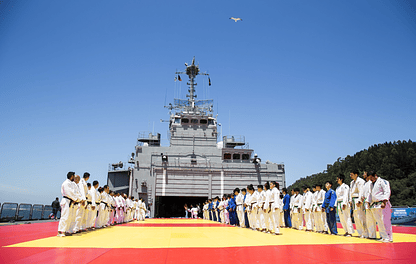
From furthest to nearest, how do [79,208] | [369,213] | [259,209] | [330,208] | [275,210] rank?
[259,209] → [275,210] → [330,208] → [79,208] → [369,213]

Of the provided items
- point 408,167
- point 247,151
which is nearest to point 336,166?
point 408,167

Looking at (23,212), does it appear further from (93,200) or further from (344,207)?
(344,207)

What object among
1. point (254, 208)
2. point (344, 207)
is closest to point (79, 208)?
point (254, 208)

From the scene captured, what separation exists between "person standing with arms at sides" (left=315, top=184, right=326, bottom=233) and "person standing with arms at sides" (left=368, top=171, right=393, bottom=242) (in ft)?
8.71

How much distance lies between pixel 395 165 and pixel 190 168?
3793cm

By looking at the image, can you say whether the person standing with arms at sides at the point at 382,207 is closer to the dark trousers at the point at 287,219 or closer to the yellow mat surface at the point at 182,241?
the yellow mat surface at the point at 182,241

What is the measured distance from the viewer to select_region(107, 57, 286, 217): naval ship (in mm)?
28891

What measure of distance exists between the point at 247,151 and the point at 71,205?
25457mm

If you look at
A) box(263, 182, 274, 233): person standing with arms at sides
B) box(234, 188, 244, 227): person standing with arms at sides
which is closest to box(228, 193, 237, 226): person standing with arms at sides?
box(234, 188, 244, 227): person standing with arms at sides

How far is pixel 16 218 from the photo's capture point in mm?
13914

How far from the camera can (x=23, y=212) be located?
14547 mm

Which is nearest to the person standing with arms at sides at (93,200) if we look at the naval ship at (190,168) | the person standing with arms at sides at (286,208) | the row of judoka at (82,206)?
the row of judoka at (82,206)

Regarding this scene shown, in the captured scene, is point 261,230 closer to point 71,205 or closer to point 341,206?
point 341,206

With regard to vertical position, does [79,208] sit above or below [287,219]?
above
